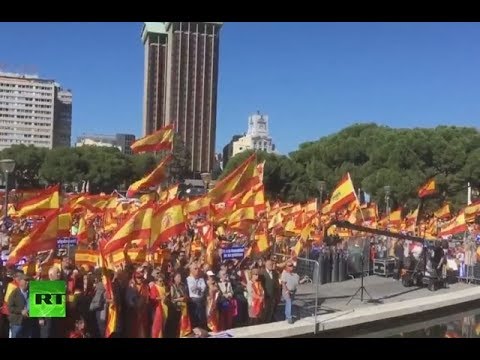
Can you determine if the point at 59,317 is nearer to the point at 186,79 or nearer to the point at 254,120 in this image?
the point at 186,79

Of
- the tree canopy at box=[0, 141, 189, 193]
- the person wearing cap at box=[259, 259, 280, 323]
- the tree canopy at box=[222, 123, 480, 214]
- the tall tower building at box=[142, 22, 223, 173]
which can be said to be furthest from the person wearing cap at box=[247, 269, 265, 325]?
the tall tower building at box=[142, 22, 223, 173]

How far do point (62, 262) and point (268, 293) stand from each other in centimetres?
409

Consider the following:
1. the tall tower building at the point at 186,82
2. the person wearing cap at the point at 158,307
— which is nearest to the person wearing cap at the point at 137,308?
the person wearing cap at the point at 158,307

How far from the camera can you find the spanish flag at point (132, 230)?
11.0 m

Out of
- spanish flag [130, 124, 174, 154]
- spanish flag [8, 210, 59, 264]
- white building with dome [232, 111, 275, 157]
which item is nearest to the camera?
spanish flag [8, 210, 59, 264]

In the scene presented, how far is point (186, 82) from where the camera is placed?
4887 inches

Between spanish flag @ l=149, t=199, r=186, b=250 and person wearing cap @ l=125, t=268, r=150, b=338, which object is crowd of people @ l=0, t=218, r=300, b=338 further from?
spanish flag @ l=149, t=199, r=186, b=250

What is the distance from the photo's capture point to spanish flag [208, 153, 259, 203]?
15766mm

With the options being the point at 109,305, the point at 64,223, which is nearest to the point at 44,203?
the point at 64,223

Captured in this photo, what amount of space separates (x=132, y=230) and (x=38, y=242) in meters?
1.54

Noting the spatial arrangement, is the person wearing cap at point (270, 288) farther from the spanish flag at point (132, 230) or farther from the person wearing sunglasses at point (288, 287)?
the spanish flag at point (132, 230)

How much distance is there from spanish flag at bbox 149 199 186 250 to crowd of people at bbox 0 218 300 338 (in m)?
0.50

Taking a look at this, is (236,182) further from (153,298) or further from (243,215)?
(153,298)

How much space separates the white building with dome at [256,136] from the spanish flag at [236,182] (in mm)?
138644
